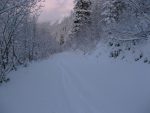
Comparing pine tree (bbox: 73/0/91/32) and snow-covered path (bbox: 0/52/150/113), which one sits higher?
pine tree (bbox: 73/0/91/32)

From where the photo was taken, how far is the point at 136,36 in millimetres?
8047

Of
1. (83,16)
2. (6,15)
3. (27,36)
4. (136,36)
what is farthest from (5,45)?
(83,16)

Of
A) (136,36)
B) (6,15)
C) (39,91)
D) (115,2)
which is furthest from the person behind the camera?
(115,2)

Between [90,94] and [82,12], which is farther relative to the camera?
[82,12]

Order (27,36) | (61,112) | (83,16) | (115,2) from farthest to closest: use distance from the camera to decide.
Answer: (83,16) → (27,36) → (115,2) → (61,112)

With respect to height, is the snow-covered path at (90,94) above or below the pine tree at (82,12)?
below

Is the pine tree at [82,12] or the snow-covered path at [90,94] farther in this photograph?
the pine tree at [82,12]

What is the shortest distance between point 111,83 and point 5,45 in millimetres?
8899

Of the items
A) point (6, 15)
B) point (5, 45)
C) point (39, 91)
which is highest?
point (6, 15)

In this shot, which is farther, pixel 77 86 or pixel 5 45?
pixel 5 45

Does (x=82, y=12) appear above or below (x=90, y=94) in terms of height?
above

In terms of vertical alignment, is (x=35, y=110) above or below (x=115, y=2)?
below

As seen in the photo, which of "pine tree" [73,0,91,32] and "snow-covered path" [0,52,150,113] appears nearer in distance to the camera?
"snow-covered path" [0,52,150,113]

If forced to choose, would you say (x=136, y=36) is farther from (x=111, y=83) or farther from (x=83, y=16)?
(x=83, y=16)
